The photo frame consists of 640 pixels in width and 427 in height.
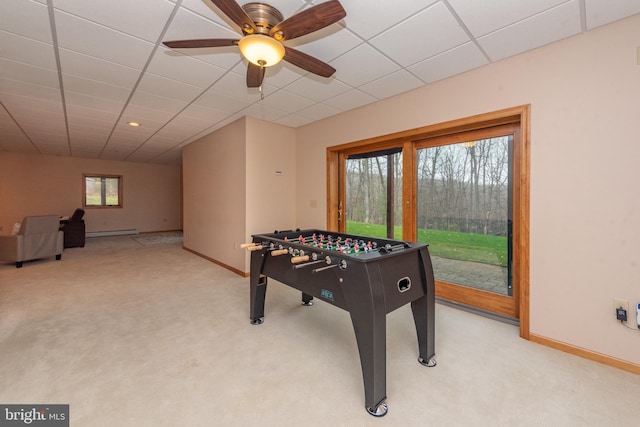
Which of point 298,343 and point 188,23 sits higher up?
point 188,23

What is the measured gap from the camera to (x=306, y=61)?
1865 millimetres

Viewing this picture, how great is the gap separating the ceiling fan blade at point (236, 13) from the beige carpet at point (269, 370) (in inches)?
86.5

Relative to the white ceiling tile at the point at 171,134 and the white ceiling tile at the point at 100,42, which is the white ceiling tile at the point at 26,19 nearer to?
the white ceiling tile at the point at 100,42

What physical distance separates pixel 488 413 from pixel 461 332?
3.15ft

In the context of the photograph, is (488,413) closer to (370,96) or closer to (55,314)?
(370,96)

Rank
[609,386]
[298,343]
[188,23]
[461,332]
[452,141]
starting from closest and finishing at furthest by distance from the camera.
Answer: [609,386]
[188,23]
[298,343]
[461,332]
[452,141]

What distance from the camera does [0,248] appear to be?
436 centimetres

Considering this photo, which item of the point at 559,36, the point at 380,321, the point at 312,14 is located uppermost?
the point at 559,36

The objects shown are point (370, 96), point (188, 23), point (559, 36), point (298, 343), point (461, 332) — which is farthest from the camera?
point (370, 96)

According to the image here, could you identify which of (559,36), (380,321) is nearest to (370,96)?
(559,36)

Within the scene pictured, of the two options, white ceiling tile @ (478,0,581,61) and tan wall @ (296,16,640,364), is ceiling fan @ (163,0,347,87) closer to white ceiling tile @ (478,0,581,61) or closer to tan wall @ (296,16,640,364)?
white ceiling tile @ (478,0,581,61)

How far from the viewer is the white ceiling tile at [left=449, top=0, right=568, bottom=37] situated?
1690 millimetres

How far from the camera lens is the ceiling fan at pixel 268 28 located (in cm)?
137

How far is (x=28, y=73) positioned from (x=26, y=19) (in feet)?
3.86
